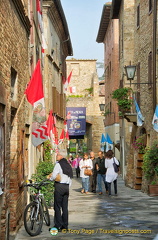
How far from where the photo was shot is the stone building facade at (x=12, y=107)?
320 inches

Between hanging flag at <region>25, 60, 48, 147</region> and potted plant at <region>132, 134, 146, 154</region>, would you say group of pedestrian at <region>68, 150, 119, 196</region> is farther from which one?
hanging flag at <region>25, 60, 48, 147</region>

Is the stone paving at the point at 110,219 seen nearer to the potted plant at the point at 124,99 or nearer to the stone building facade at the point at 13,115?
the stone building facade at the point at 13,115

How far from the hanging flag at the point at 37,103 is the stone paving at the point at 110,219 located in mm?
1978

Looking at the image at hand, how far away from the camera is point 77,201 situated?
51.5 ft

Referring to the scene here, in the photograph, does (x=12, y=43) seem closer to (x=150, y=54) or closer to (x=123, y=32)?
(x=150, y=54)

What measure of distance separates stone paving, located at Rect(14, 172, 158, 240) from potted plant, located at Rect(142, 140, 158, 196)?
0.46 metres

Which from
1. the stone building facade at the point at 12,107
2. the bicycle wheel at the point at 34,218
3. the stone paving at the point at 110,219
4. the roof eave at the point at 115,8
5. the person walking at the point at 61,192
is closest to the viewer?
the stone building facade at the point at 12,107

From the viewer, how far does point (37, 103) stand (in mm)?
10281

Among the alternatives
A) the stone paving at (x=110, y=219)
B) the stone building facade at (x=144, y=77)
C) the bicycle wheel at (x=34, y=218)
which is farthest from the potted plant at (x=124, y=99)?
the bicycle wheel at (x=34, y=218)

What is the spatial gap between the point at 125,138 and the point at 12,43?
781 inches

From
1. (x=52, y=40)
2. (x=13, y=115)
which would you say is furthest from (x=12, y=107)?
(x=52, y=40)

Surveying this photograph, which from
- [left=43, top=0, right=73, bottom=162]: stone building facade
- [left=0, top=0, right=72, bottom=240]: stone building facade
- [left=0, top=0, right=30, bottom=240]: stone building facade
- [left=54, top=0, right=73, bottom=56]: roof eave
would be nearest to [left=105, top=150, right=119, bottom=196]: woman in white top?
[left=0, top=0, right=72, bottom=240]: stone building facade

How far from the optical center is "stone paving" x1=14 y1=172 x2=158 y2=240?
9430 millimetres

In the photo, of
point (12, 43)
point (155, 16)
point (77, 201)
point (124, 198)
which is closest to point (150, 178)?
point (124, 198)
